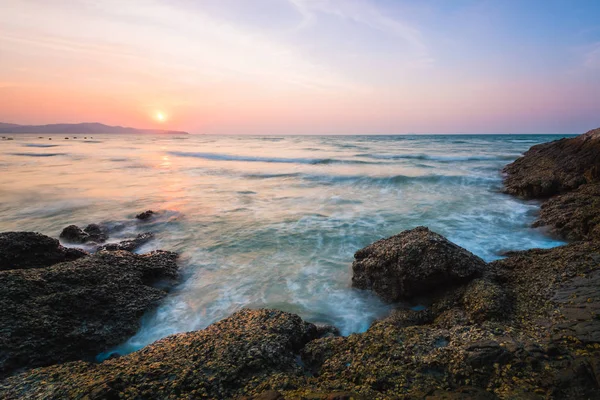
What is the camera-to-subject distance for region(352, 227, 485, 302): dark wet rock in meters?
4.73

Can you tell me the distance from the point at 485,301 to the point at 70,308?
549 centimetres

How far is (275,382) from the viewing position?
2.84m

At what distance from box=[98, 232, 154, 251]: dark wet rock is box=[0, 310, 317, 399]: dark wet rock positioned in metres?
4.90

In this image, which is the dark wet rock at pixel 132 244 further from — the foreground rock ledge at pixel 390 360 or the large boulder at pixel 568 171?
the large boulder at pixel 568 171

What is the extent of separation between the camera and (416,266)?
16.2ft

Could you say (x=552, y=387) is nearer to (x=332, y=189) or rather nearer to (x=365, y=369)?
(x=365, y=369)

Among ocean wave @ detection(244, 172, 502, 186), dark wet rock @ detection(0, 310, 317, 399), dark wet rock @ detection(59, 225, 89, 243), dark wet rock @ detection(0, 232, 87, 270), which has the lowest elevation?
dark wet rock @ detection(59, 225, 89, 243)

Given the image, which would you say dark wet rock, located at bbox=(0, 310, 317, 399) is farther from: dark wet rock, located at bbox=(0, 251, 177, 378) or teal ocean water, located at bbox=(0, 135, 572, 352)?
teal ocean water, located at bbox=(0, 135, 572, 352)

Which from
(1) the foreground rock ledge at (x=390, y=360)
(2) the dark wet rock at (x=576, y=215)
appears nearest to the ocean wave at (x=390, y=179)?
(2) the dark wet rock at (x=576, y=215)

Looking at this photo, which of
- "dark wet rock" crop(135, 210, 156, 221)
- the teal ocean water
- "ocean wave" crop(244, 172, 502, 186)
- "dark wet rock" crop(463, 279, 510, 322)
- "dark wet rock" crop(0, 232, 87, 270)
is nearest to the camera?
"dark wet rock" crop(463, 279, 510, 322)

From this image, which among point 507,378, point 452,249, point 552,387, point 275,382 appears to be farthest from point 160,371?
point 452,249

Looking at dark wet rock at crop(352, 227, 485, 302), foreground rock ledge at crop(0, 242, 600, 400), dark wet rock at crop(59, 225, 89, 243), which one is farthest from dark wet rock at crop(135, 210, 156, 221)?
dark wet rock at crop(352, 227, 485, 302)

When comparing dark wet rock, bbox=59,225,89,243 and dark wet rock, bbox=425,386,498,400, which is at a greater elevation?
dark wet rock, bbox=425,386,498,400

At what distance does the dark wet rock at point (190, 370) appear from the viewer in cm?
273
